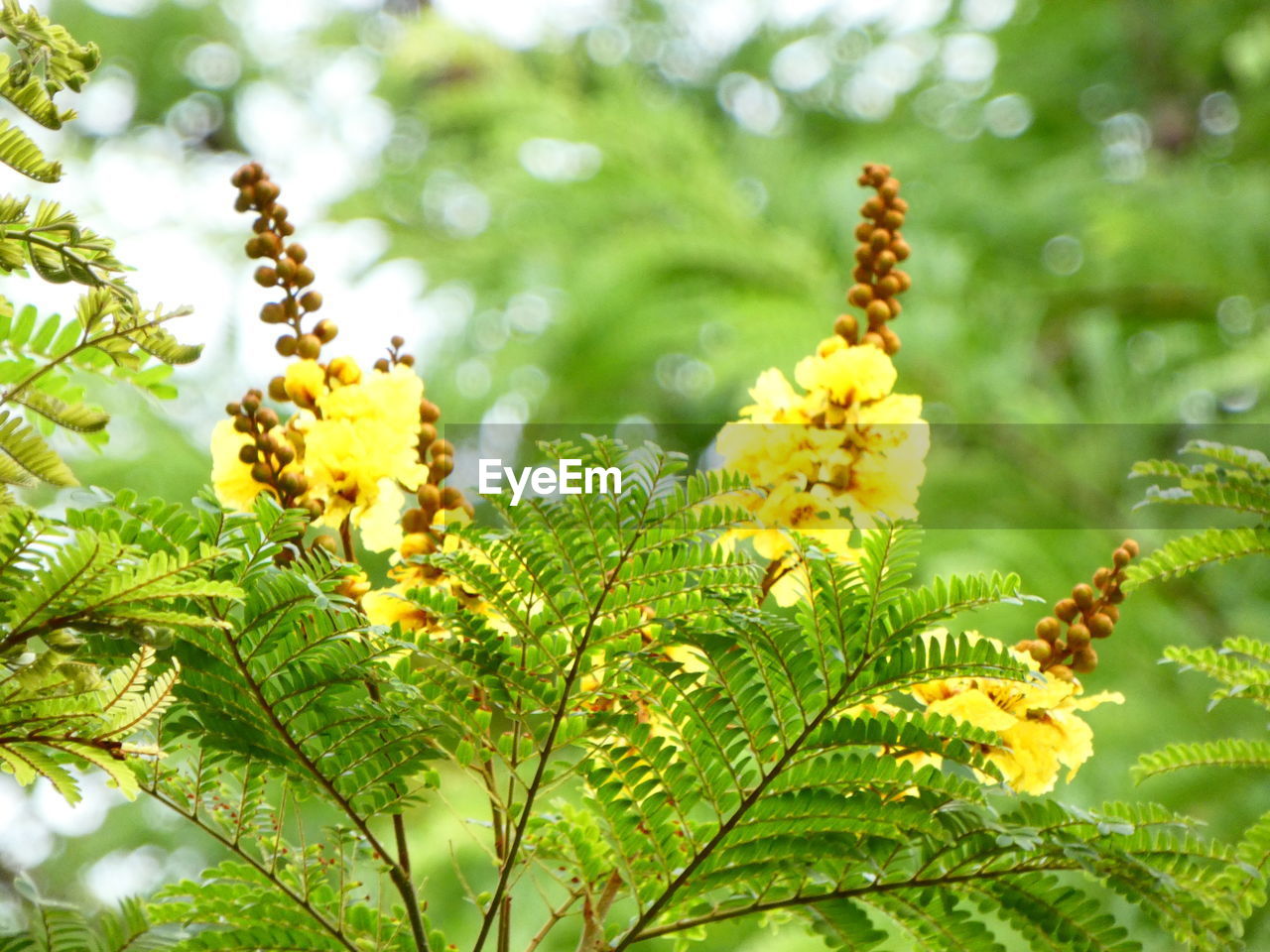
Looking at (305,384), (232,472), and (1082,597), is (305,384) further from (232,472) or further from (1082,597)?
(1082,597)

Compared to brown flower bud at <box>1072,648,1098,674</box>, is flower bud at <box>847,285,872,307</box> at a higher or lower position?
higher

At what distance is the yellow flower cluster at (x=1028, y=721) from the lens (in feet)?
2.19

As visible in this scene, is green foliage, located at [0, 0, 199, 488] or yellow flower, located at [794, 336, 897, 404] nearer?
green foliage, located at [0, 0, 199, 488]

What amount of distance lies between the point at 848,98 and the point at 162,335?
503cm

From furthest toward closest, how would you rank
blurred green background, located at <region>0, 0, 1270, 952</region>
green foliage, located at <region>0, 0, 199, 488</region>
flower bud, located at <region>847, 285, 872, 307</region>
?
blurred green background, located at <region>0, 0, 1270, 952</region>, flower bud, located at <region>847, 285, 872, 307</region>, green foliage, located at <region>0, 0, 199, 488</region>

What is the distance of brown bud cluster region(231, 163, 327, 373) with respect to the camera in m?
0.75

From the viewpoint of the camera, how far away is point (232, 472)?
0.72 metres

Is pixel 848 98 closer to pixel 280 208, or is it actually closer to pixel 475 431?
pixel 475 431

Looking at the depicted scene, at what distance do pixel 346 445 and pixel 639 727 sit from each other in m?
0.23

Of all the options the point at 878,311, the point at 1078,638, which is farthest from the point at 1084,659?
the point at 878,311

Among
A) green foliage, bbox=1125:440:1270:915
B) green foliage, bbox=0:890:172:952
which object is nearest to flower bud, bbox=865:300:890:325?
green foliage, bbox=1125:440:1270:915

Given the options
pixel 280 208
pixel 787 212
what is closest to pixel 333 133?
pixel 787 212

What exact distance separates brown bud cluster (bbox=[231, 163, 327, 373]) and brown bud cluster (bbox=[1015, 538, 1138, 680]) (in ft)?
1.47

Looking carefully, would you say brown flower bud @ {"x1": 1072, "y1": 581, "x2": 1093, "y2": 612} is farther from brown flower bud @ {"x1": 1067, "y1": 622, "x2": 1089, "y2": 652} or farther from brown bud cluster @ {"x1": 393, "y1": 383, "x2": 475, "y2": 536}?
brown bud cluster @ {"x1": 393, "y1": 383, "x2": 475, "y2": 536}
